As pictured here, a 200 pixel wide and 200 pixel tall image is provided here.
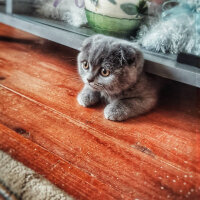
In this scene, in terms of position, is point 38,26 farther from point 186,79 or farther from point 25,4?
point 186,79

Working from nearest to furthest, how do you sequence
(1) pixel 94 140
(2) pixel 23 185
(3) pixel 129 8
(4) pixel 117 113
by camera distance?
(2) pixel 23 185 → (1) pixel 94 140 → (4) pixel 117 113 → (3) pixel 129 8

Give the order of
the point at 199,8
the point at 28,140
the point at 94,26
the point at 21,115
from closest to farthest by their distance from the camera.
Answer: the point at 28,140 → the point at 21,115 → the point at 199,8 → the point at 94,26

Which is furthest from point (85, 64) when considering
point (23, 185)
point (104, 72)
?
point (23, 185)

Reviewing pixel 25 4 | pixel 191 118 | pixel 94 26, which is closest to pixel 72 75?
pixel 94 26

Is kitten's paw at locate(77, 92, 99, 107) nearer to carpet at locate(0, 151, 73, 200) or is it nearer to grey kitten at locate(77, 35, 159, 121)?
grey kitten at locate(77, 35, 159, 121)

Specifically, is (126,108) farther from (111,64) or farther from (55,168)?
(55,168)

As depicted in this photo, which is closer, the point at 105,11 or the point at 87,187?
the point at 87,187

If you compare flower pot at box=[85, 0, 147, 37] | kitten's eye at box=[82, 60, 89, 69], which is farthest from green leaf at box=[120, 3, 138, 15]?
kitten's eye at box=[82, 60, 89, 69]
